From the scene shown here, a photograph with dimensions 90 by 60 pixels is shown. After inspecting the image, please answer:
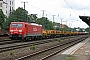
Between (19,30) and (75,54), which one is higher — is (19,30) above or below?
above

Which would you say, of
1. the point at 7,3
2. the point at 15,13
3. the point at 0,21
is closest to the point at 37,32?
the point at 0,21

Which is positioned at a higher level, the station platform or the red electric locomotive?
the red electric locomotive

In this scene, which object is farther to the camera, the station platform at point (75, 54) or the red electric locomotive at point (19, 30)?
the red electric locomotive at point (19, 30)

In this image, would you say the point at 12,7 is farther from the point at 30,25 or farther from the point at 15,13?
the point at 30,25

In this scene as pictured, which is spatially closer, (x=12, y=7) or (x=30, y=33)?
(x=30, y=33)

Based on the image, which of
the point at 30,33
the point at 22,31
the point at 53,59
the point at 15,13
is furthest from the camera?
the point at 15,13

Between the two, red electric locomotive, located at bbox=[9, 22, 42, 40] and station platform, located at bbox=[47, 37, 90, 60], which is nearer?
station platform, located at bbox=[47, 37, 90, 60]

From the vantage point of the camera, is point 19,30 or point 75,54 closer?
point 75,54

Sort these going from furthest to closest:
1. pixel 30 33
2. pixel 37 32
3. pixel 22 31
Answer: pixel 37 32
pixel 30 33
pixel 22 31

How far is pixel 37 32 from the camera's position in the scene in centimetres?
4256

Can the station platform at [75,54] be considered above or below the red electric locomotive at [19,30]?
below

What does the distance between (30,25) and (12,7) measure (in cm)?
10121

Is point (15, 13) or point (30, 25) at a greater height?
point (15, 13)

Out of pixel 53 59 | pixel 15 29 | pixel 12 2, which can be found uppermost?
pixel 12 2
